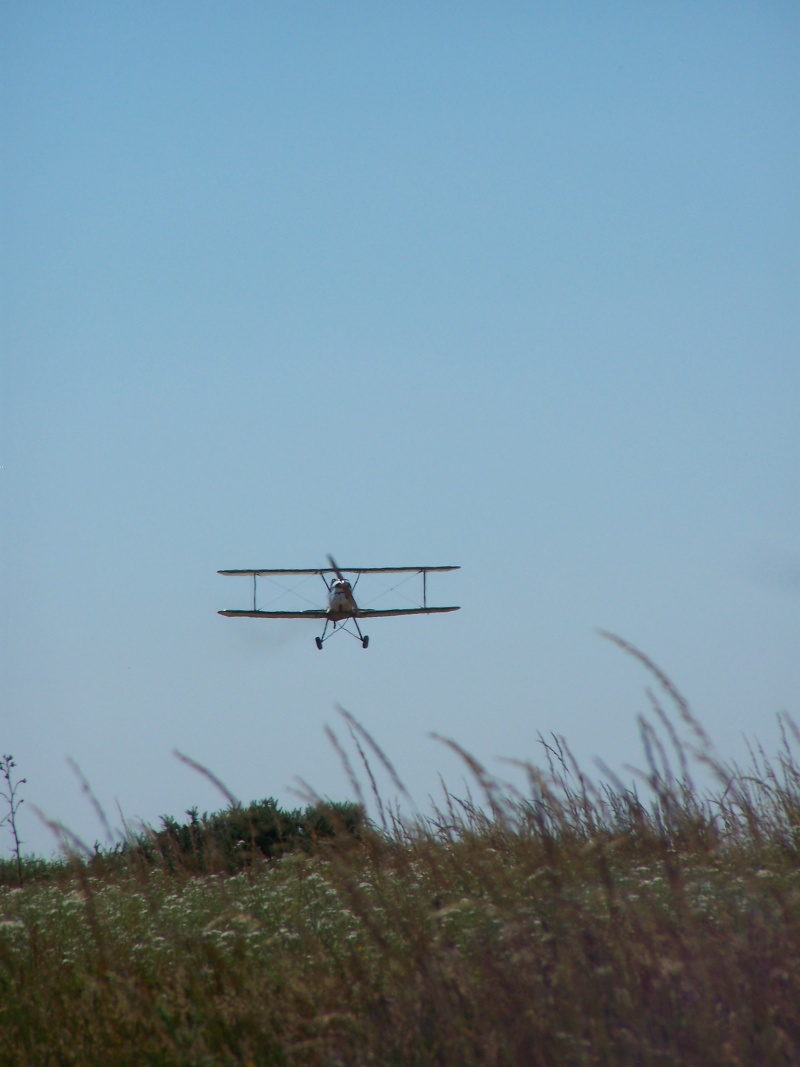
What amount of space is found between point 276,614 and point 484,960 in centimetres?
2936

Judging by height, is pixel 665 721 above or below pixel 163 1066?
above

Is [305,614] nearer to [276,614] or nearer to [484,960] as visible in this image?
[276,614]

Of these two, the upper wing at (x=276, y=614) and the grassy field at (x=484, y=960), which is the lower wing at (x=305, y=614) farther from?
the grassy field at (x=484, y=960)

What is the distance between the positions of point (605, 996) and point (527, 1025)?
0.47 m

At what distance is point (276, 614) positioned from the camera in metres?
34.2

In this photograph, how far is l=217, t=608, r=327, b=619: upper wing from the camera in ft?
111

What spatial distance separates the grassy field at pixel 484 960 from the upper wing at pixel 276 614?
25.6m

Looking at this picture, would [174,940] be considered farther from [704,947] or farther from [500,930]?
[704,947]

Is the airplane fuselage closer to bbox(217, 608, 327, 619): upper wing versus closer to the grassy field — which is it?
bbox(217, 608, 327, 619): upper wing

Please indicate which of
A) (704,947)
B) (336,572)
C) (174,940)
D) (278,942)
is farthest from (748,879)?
(336,572)

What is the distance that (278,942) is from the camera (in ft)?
22.6

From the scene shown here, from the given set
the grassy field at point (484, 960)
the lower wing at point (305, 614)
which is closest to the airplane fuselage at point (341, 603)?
Answer: the lower wing at point (305, 614)

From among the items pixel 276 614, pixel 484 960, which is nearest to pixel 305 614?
pixel 276 614

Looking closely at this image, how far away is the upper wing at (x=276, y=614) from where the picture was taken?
33.9m
